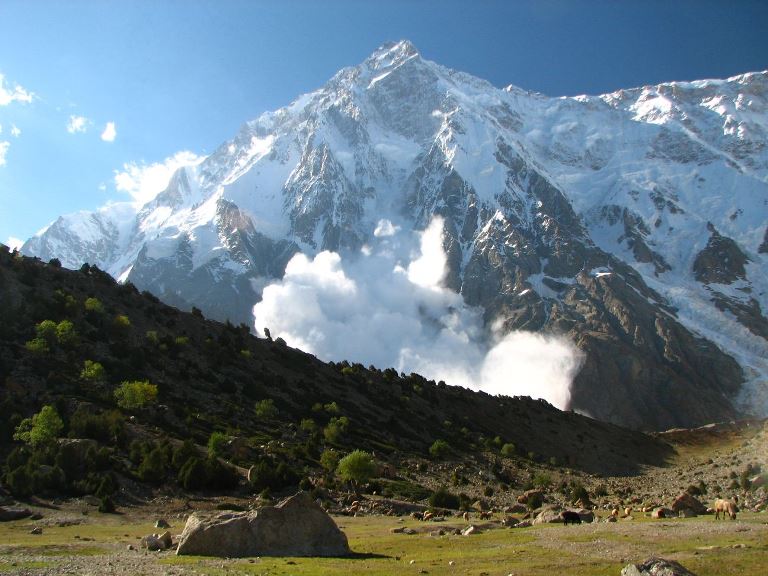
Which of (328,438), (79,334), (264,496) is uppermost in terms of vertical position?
(79,334)

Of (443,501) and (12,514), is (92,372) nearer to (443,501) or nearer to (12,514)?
(12,514)

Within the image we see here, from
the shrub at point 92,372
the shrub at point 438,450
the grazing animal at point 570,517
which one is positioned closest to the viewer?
the grazing animal at point 570,517

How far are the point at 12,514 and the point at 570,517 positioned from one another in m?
31.8

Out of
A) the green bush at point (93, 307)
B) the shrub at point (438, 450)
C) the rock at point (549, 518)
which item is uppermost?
the green bush at point (93, 307)

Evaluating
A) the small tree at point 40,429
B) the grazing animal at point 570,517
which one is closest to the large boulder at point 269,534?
the grazing animal at point 570,517

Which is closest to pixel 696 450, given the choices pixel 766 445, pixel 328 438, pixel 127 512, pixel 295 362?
pixel 766 445

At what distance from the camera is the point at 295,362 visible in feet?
385

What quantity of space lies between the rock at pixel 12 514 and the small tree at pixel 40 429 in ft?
44.9

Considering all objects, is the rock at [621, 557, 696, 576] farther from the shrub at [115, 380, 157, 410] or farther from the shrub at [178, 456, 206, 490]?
the shrub at [115, 380, 157, 410]

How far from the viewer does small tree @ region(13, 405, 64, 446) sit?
51.3 m

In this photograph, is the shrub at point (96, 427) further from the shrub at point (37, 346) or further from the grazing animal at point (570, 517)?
the grazing animal at point (570, 517)

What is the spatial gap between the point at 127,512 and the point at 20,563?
20033mm

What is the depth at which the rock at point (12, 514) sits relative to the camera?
37031 millimetres

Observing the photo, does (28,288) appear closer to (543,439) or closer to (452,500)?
(452,500)
